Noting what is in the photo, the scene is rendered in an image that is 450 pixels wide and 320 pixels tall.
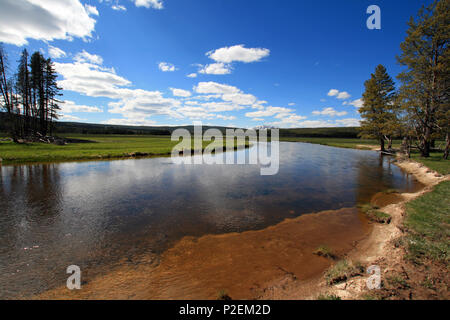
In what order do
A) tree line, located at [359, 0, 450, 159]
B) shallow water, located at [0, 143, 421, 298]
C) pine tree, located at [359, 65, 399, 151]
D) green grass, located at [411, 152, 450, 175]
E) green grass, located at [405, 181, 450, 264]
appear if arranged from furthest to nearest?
pine tree, located at [359, 65, 399, 151]
tree line, located at [359, 0, 450, 159]
green grass, located at [411, 152, 450, 175]
shallow water, located at [0, 143, 421, 298]
green grass, located at [405, 181, 450, 264]

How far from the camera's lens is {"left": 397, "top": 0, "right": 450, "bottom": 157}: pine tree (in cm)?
2109

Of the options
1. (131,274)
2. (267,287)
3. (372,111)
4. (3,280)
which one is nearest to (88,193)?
(3,280)

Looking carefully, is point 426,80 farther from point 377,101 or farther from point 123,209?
point 123,209

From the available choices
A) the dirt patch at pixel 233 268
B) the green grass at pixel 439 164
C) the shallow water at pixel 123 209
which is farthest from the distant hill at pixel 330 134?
the dirt patch at pixel 233 268

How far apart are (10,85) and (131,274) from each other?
160 ft

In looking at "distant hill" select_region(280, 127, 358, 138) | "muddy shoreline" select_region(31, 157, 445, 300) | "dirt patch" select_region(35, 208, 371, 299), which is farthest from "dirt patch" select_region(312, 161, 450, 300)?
"distant hill" select_region(280, 127, 358, 138)

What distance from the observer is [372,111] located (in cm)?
3681

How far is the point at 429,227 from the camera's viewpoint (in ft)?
21.0

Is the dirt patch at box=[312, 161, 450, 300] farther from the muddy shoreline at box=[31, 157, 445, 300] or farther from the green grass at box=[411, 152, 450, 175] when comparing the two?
the green grass at box=[411, 152, 450, 175]

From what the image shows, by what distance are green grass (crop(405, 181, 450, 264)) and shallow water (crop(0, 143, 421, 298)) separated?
2942mm

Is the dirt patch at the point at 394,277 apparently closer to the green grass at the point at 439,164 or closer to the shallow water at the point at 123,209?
the shallow water at the point at 123,209

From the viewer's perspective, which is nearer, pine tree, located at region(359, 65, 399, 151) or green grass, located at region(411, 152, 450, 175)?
green grass, located at region(411, 152, 450, 175)

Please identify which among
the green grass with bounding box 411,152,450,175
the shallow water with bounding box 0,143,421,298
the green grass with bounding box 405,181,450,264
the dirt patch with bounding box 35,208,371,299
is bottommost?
the dirt patch with bounding box 35,208,371,299
